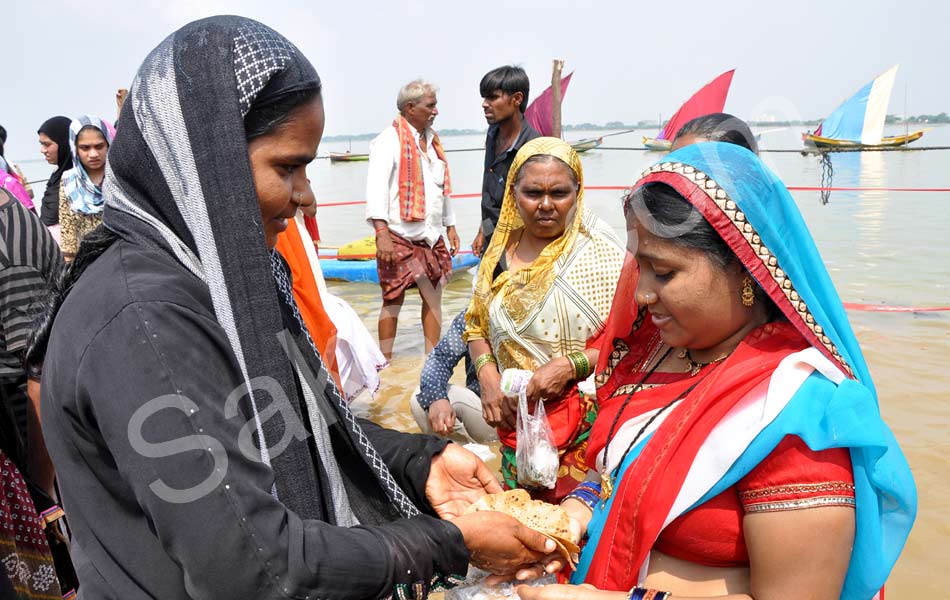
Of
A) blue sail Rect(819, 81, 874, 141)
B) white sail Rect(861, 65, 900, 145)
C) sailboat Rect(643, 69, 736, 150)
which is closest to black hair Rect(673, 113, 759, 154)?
sailboat Rect(643, 69, 736, 150)

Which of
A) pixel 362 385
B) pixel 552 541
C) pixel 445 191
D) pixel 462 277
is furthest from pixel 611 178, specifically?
pixel 552 541

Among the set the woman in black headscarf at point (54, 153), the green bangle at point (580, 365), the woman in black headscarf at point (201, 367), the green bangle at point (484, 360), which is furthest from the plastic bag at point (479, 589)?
the woman in black headscarf at point (54, 153)

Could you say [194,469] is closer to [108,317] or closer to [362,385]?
[108,317]

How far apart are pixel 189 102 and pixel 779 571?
1.44 metres

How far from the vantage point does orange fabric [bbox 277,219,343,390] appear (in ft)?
12.0

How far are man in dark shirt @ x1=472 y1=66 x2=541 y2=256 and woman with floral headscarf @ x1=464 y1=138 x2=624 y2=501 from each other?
2.36m

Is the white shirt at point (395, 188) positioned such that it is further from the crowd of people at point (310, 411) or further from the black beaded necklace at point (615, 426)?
the black beaded necklace at point (615, 426)

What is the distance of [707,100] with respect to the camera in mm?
4383

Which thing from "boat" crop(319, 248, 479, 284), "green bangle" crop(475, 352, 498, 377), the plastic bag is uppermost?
the plastic bag

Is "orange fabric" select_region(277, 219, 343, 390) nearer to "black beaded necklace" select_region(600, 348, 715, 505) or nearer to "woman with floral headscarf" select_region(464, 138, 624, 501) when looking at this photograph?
"woman with floral headscarf" select_region(464, 138, 624, 501)

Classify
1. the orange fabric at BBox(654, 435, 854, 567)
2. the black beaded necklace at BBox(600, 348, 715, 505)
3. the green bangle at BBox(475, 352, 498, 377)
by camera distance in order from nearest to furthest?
1. the orange fabric at BBox(654, 435, 854, 567)
2. the black beaded necklace at BBox(600, 348, 715, 505)
3. the green bangle at BBox(475, 352, 498, 377)

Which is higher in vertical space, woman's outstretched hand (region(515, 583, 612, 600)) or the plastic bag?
woman's outstretched hand (region(515, 583, 612, 600))

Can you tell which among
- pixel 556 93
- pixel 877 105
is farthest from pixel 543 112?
pixel 877 105

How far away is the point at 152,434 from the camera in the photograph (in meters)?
1.05
